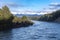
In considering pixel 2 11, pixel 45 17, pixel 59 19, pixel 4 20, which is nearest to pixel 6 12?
pixel 2 11

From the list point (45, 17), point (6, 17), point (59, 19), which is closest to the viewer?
point (6, 17)

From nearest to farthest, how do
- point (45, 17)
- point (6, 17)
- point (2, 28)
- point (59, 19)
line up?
point (2, 28), point (6, 17), point (59, 19), point (45, 17)

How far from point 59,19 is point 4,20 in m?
70.2

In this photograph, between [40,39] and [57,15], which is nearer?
[40,39]

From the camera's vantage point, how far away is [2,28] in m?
59.9

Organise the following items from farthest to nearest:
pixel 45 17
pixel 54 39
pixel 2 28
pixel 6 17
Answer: pixel 45 17, pixel 6 17, pixel 2 28, pixel 54 39

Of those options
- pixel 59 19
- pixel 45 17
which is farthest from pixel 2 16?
pixel 45 17

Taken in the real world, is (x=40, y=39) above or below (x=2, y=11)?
below

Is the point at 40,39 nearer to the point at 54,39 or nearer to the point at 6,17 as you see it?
the point at 54,39

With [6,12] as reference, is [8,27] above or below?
below

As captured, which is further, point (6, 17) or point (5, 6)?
point (5, 6)

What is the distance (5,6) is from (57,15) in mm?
67866

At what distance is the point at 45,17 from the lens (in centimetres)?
14162

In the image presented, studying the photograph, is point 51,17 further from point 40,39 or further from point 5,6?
point 40,39
